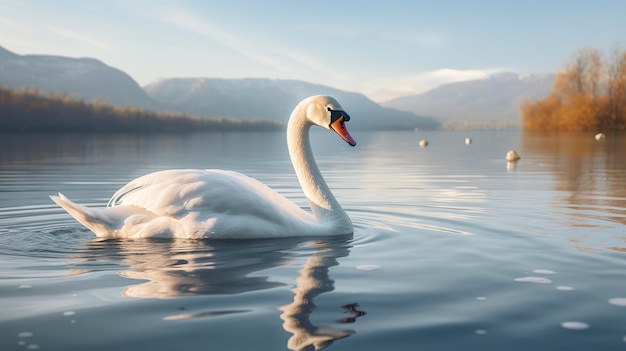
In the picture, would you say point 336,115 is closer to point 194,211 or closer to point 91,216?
point 194,211

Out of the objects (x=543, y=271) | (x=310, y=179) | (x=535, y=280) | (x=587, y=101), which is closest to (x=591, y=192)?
(x=310, y=179)

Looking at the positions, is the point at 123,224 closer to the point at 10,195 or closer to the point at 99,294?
the point at 99,294

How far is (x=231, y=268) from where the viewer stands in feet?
20.8

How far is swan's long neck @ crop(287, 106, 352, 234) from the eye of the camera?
8.59m

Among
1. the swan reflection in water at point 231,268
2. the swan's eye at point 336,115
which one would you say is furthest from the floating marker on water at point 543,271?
the swan's eye at point 336,115

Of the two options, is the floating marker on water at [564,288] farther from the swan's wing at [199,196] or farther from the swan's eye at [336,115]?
the swan's eye at [336,115]

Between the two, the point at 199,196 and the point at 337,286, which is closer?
the point at 337,286

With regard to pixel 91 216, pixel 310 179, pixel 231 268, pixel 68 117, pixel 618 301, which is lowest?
pixel 618 301

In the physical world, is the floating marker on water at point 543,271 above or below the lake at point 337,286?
below

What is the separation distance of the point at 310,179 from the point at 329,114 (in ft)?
3.21

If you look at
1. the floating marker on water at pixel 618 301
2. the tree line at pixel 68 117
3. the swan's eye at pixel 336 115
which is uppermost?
the tree line at pixel 68 117

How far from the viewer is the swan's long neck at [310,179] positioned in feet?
28.2

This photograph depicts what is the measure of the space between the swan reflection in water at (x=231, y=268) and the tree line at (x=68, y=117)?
92.2 meters

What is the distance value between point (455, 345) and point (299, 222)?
4.20m
